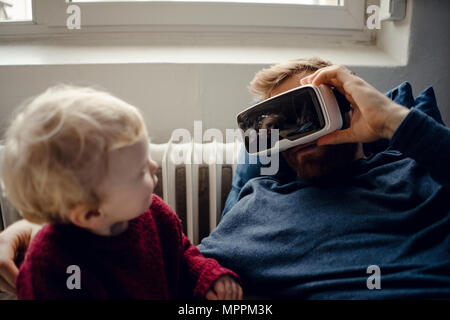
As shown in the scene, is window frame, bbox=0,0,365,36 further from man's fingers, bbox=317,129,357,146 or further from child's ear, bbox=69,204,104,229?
child's ear, bbox=69,204,104,229

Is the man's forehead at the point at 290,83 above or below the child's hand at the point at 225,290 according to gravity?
above

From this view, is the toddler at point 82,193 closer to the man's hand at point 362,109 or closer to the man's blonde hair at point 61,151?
the man's blonde hair at point 61,151

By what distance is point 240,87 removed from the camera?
1.35 metres

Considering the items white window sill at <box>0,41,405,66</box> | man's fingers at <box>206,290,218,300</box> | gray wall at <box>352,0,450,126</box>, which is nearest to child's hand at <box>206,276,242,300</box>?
man's fingers at <box>206,290,218,300</box>

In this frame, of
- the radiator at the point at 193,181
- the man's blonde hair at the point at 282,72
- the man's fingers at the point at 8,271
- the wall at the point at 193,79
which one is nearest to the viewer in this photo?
the man's fingers at the point at 8,271

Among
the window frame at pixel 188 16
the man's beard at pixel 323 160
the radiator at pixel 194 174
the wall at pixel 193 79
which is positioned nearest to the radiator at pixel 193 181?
the radiator at pixel 194 174

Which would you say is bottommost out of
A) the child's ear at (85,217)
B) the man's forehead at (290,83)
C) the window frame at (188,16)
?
the child's ear at (85,217)

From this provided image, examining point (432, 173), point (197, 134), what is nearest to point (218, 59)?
point (197, 134)

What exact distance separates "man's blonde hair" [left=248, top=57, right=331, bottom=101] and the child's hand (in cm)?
58

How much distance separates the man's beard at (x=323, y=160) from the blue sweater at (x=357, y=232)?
25 mm

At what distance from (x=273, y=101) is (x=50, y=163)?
1.86 ft

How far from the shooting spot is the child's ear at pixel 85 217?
56 centimetres

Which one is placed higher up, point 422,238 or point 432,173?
point 432,173
